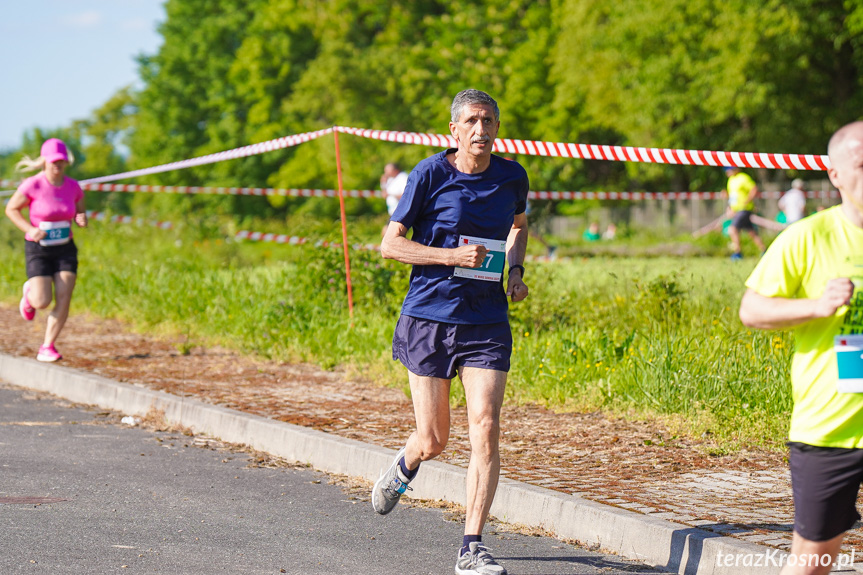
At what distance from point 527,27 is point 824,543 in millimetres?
42453

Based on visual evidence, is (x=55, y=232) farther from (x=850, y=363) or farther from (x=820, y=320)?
(x=850, y=363)

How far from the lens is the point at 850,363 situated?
3.45 meters

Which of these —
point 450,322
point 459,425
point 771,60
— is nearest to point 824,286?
point 450,322

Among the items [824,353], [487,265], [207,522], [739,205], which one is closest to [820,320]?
[824,353]

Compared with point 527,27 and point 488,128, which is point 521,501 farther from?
point 527,27

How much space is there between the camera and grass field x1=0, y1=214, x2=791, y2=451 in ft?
24.8

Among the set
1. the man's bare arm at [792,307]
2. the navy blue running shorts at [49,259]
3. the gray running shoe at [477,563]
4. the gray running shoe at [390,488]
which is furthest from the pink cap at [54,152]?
the man's bare arm at [792,307]

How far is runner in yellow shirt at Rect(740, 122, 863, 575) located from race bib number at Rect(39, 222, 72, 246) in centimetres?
812

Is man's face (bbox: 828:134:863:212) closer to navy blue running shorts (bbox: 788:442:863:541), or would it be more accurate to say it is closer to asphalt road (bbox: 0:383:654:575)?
navy blue running shorts (bbox: 788:442:863:541)

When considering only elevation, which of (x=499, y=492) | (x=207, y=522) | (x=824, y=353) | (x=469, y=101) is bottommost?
(x=207, y=522)

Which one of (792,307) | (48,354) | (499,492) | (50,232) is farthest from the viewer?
(48,354)

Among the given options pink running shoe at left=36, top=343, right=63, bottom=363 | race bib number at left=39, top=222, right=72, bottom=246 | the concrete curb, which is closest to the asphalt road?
the concrete curb

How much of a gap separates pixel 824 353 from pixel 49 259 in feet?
27.5

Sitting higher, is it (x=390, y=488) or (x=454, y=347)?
(x=454, y=347)
